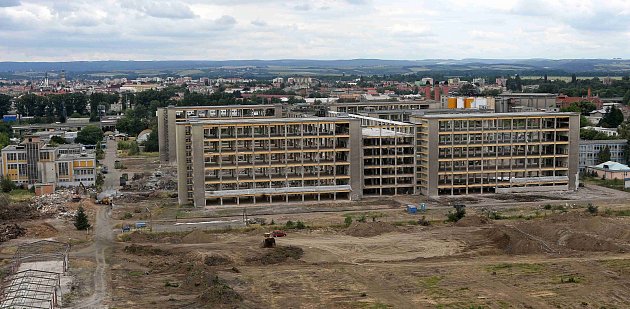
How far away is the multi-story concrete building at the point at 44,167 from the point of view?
2387 inches

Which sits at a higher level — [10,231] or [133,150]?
[10,231]

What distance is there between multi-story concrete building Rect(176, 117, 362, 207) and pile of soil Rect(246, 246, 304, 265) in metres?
A: 14.9

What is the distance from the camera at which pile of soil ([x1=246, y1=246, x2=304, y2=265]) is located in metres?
35.3

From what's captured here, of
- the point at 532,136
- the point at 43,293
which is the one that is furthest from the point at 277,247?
the point at 532,136

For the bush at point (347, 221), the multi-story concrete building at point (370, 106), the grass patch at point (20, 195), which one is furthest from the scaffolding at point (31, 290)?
the multi-story concrete building at point (370, 106)

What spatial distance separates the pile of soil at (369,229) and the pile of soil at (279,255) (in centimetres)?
501

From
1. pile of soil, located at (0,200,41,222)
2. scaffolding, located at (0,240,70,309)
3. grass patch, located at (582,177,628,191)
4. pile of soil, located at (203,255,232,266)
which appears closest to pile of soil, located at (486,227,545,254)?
pile of soil, located at (203,255,232,266)

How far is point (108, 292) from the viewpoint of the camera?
1188 inches

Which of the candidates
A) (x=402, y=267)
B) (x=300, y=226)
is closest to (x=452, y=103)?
(x=300, y=226)

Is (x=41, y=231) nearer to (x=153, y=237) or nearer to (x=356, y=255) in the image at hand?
(x=153, y=237)

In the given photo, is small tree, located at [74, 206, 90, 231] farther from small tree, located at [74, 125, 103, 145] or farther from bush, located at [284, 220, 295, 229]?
small tree, located at [74, 125, 103, 145]

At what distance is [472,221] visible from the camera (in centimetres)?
4359

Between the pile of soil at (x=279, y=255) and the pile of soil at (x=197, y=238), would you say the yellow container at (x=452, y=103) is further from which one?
the pile of soil at (x=279, y=255)

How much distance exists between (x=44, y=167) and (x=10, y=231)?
18.6 meters
